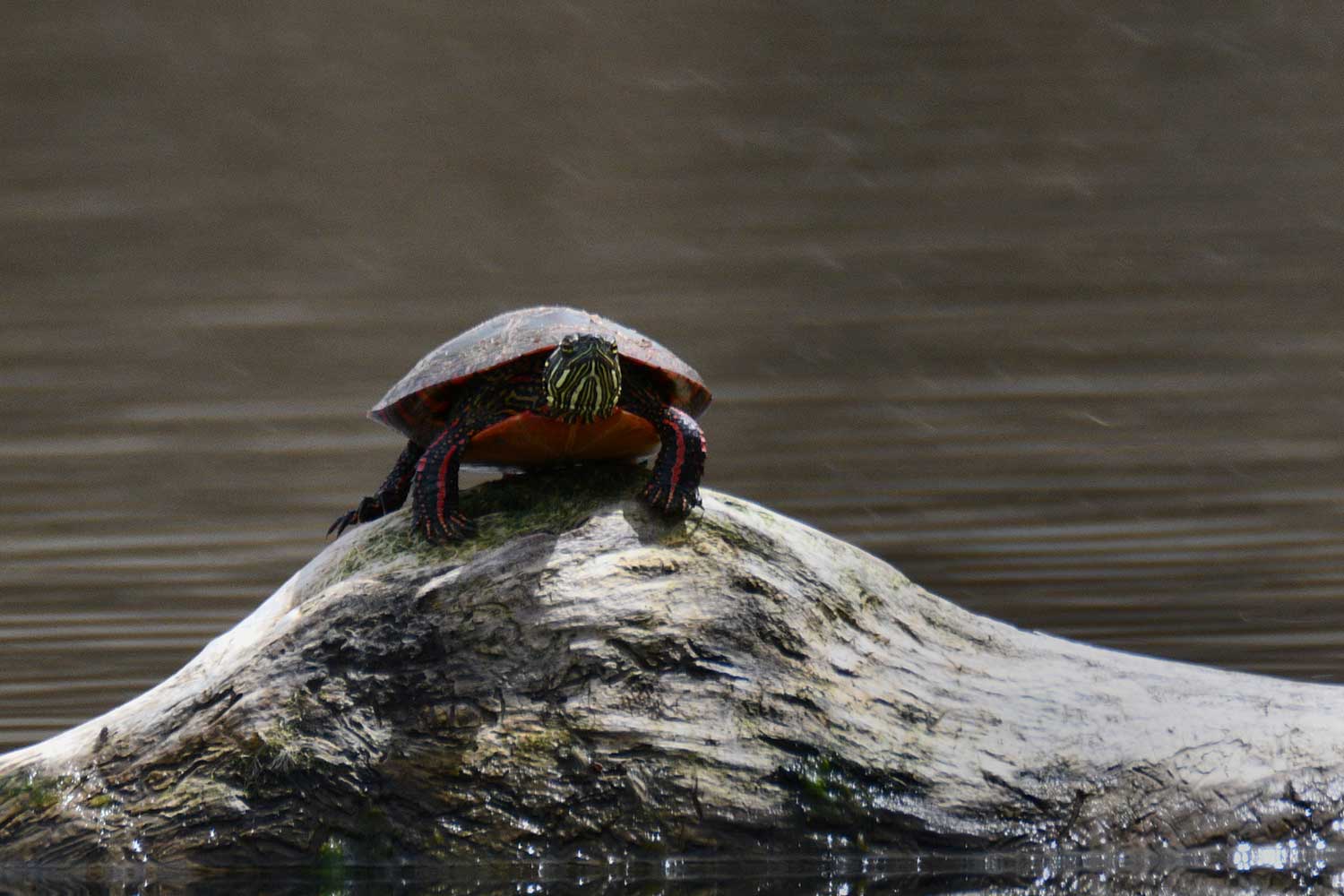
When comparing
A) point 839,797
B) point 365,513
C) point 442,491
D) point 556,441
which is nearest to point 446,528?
point 442,491

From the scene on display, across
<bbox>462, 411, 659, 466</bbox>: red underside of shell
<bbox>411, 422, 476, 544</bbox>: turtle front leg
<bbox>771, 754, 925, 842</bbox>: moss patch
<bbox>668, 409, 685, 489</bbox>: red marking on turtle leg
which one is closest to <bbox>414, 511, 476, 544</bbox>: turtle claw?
<bbox>411, 422, 476, 544</bbox>: turtle front leg

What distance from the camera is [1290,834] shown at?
216 cm

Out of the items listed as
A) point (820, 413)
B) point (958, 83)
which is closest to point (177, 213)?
point (820, 413)

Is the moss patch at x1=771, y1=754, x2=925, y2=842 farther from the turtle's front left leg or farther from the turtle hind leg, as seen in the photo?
the turtle hind leg

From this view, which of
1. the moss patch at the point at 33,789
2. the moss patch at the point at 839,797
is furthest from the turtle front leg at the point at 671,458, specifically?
the moss patch at the point at 33,789

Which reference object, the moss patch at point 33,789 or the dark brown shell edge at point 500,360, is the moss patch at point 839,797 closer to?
the dark brown shell edge at point 500,360

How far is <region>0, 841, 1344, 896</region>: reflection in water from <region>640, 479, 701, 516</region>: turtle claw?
0.57m

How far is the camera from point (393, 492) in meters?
2.63

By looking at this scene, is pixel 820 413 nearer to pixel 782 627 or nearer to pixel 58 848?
pixel 782 627

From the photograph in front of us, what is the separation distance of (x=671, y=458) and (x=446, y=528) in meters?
0.40

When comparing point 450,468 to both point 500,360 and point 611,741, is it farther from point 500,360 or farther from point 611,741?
point 611,741

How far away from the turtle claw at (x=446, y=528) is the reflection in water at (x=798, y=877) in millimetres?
535

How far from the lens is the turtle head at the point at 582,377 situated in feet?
6.96

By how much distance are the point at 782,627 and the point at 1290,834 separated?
880 millimetres
